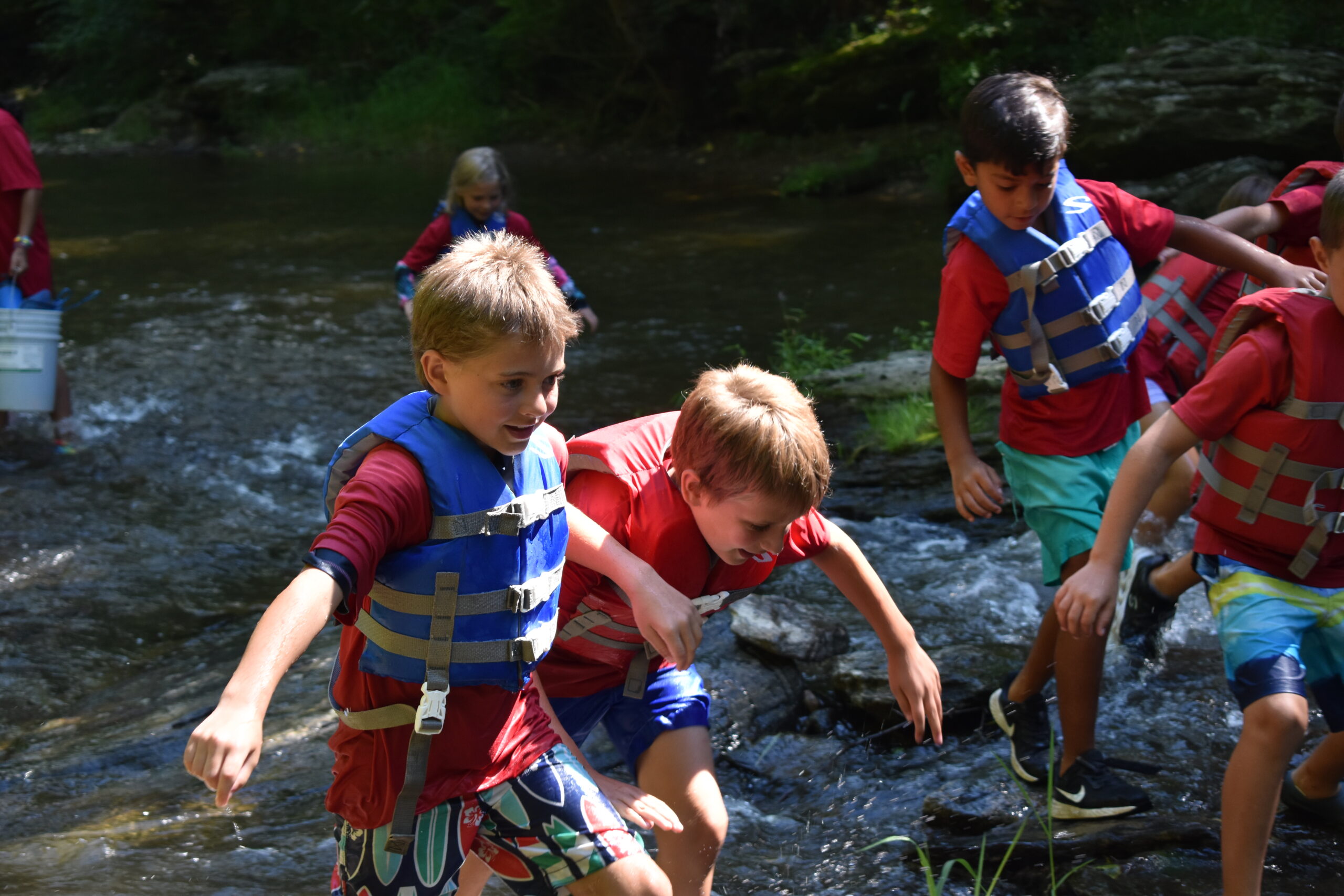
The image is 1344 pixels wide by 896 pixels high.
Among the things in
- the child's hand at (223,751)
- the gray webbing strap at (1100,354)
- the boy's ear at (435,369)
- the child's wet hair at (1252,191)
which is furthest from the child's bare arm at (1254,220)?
the child's hand at (223,751)

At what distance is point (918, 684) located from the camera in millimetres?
2615

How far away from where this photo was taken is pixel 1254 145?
976 cm

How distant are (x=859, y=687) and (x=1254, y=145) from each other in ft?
25.0

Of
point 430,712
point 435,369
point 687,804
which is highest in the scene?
point 435,369

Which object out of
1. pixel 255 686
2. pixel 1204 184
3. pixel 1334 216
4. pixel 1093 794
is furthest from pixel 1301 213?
pixel 1204 184

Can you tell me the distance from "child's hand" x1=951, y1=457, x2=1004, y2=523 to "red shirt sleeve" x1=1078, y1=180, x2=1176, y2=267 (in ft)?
2.61

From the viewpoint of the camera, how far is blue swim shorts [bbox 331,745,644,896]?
233 cm

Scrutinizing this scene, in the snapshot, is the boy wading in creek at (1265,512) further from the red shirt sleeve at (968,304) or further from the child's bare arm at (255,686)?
the child's bare arm at (255,686)

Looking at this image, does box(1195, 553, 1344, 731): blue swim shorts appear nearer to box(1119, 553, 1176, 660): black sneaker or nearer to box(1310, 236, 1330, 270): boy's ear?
box(1310, 236, 1330, 270): boy's ear

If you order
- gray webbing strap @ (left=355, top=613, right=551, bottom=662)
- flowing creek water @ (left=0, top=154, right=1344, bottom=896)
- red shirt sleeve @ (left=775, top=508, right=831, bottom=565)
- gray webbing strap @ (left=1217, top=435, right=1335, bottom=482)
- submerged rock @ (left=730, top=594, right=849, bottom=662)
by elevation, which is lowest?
flowing creek water @ (left=0, top=154, right=1344, bottom=896)

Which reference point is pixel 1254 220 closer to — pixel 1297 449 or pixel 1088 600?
pixel 1297 449

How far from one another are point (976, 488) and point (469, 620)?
1.65 meters

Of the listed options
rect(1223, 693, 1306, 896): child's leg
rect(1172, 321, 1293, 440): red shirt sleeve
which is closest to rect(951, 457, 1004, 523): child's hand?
rect(1172, 321, 1293, 440): red shirt sleeve

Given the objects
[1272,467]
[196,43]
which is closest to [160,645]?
[1272,467]
